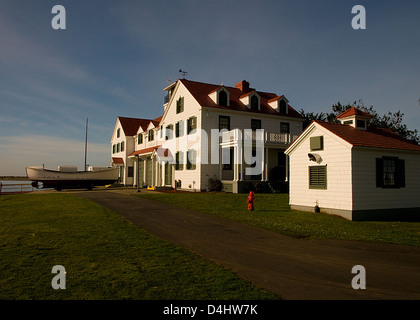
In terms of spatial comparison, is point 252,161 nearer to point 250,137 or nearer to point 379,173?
point 250,137

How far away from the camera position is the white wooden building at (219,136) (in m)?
26.4

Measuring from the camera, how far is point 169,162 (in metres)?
30.9

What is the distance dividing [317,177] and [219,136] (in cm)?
1265

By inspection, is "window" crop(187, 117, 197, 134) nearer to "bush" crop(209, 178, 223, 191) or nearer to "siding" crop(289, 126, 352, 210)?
"bush" crop(209, 178, 223, 191)

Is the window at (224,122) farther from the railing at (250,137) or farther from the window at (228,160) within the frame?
the window at (228,160)

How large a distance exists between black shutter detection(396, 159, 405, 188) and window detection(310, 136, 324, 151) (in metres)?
3.80

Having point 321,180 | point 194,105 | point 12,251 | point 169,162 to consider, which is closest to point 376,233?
point 321,180

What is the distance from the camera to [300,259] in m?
7.24

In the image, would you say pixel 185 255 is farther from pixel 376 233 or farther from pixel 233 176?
pixel 233 176

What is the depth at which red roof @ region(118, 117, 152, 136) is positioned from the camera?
42.5m

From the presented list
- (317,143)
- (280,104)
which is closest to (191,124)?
(280,104)

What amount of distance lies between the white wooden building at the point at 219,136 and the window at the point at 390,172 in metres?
11.3

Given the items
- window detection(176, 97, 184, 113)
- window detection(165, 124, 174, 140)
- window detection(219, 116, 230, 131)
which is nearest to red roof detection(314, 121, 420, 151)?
window detection(219, 116, 230, 131)
